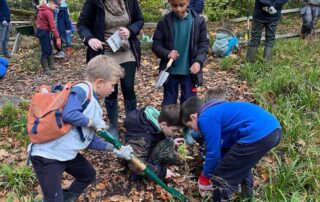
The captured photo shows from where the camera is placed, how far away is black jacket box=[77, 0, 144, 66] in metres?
3.70

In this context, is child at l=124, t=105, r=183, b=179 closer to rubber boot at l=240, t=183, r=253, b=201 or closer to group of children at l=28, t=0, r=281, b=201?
group of children at l=28, t=0, r=281, b=201

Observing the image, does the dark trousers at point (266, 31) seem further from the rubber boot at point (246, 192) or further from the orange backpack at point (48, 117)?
the orange backpack at point (48, 117)

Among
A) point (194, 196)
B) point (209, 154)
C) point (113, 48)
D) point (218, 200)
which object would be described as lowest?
point (194, 196)

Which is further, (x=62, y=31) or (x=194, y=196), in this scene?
(x=62, y=31)

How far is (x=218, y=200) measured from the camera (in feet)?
10.1

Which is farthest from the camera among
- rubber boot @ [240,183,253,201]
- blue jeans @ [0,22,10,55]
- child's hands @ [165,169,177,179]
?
blue jeans @ [0,22,10,55]

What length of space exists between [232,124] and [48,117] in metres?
1.38

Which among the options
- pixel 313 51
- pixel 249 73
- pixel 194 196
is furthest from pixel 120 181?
pixel 313 51

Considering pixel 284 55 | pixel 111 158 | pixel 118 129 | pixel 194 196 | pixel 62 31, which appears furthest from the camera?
pixel 62 31

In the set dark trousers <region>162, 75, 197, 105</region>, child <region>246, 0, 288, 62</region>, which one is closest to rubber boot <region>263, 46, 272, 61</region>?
child <region>246, 0, 288, 62</region>

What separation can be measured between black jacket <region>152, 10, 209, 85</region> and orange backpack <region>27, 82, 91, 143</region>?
1645 mm

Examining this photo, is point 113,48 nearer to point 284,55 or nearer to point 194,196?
point 194,196

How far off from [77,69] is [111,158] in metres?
4.08

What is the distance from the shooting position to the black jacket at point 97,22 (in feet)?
12.1
